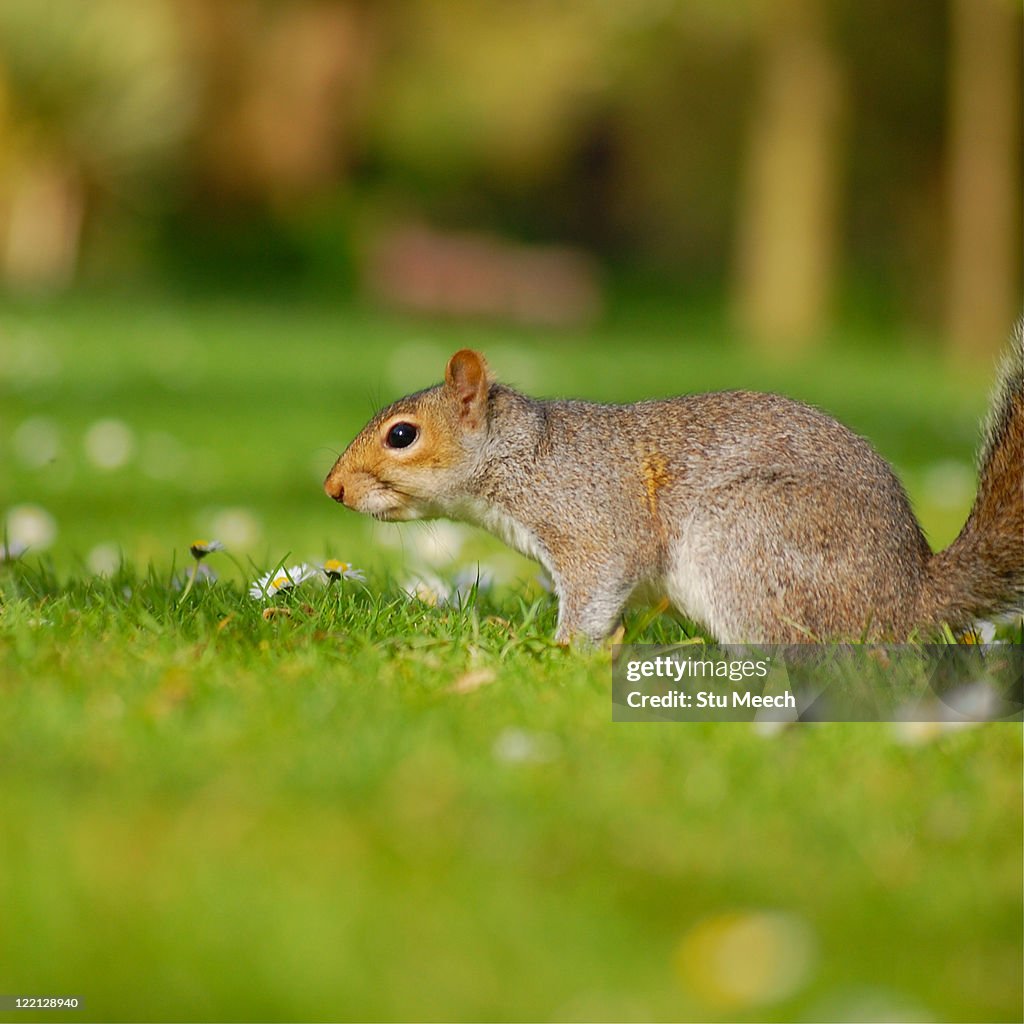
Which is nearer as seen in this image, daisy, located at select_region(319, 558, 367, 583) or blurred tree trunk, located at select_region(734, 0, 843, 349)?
daisy, located at select_region(319, 558, 367, 583)

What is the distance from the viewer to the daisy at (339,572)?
11.6ft

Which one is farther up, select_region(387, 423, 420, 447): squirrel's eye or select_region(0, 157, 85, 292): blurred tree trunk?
select_region(0, 157, 85, 292): blurred tree trunk

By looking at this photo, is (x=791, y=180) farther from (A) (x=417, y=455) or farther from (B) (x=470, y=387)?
(A) (x=417, y=455)

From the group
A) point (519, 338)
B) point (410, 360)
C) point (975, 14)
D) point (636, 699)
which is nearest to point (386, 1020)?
point (636, 699)

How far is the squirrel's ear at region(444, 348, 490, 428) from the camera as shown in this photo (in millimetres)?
3561

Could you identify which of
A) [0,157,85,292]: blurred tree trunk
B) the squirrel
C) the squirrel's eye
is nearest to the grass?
the squirrel

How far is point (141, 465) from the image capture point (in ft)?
22.6

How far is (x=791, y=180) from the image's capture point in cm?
1733

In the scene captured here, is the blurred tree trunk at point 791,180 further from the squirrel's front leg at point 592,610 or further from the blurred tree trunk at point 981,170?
the squirrel's front leg at point 592,610

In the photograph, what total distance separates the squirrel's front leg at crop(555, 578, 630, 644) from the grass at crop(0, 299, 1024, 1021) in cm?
11

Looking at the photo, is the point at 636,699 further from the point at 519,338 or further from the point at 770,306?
the point at 770,306

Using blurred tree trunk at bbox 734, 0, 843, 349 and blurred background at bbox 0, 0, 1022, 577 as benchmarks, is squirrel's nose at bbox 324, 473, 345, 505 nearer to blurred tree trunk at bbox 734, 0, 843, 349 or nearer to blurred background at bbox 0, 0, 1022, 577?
blurred background at bbox 0, 0, 1022, 577

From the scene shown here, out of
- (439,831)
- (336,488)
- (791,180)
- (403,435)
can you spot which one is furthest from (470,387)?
(791,180)

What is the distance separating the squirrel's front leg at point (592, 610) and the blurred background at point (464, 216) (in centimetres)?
258
